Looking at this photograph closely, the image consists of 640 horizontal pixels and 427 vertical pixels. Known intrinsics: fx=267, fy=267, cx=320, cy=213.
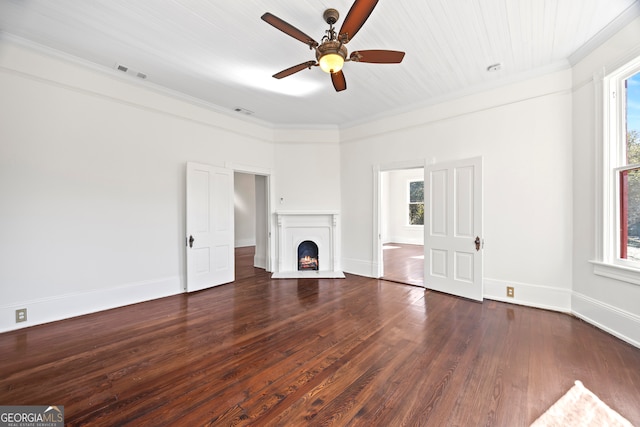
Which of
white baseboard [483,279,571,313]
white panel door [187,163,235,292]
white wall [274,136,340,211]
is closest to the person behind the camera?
white baseboard [483,279,571,313]

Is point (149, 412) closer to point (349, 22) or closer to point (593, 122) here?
point (349, 22)

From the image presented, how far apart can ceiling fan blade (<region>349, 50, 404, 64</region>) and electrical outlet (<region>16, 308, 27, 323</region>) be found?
4345 millimetres

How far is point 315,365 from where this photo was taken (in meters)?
2.24

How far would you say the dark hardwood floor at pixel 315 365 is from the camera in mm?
1733

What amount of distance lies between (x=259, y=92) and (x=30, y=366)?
3996 mm

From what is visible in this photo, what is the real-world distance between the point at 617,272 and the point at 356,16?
3.54 m

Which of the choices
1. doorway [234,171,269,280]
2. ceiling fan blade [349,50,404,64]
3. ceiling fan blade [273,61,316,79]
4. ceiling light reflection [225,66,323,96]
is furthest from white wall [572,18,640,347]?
doorway [234,171,269,280]

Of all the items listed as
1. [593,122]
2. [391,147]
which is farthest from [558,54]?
[391,147]

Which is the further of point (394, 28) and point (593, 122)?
point (593, 122)

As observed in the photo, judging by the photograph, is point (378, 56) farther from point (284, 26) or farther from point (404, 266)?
point (404, 266)

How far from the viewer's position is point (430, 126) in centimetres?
447

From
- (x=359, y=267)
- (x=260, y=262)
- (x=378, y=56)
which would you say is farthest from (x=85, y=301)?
(x=378, y=56)

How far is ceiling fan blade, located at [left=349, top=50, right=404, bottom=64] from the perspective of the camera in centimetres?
240

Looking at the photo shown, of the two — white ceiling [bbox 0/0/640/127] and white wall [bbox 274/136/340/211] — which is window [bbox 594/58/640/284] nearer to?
white ceiling [bbox 0/0/640/127]
